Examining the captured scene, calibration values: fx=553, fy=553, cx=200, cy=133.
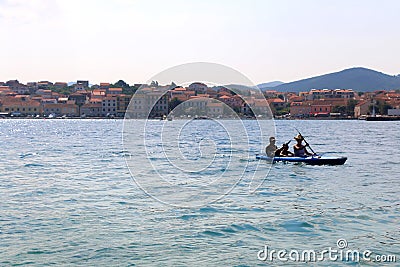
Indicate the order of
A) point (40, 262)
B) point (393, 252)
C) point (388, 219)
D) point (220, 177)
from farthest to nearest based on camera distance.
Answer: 1. point (220, 177)
2. point (388, 219)
3. point (393, 252)
4. point (40, 262)

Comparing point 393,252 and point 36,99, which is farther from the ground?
point 36,99

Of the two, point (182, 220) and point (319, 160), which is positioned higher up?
point (319, 160)

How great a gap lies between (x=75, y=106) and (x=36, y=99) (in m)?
17.3

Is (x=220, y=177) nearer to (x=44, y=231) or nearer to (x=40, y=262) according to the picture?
(x=44, y=231)

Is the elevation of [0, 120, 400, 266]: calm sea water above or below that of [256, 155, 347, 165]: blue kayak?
below

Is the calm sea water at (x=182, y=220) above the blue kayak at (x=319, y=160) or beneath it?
beneath

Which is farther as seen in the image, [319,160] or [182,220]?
[319,160]

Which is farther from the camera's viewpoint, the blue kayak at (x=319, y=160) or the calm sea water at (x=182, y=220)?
the blue kayak at (x=319, y=160)

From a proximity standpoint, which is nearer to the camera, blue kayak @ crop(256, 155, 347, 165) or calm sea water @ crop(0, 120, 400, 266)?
calm sea water @ crop(0, 120, 400, 266)

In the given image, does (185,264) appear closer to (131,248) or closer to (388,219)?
(131,248)

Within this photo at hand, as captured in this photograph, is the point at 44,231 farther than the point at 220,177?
No

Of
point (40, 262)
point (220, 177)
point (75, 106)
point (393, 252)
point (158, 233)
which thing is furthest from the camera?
point (75, 106)

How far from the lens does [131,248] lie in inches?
374

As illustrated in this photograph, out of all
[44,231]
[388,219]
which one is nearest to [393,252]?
[388,219]
